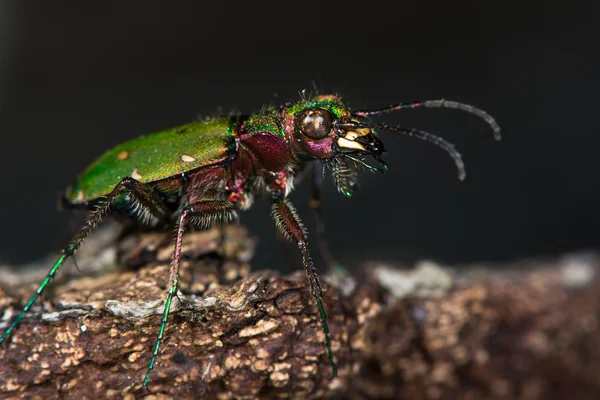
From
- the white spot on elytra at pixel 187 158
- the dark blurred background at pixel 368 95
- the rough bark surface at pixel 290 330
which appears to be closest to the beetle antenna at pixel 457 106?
the rough bark surface at pixel 290 330

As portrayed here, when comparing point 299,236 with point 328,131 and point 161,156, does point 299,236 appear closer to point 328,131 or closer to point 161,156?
point 328,131

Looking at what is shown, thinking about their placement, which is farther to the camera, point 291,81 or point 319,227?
point 291,81

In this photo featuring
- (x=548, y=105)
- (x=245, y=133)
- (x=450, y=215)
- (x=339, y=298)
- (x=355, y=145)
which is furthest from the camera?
(x=548, y=105)

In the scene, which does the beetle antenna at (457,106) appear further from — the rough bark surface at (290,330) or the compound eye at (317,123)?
the rough bark surface at (290,330)

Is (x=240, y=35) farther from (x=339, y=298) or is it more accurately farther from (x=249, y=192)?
(x=339, y=298)

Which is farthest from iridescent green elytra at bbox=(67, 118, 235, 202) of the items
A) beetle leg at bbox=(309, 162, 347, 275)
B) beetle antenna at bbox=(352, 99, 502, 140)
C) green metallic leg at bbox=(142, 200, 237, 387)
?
beetle antenna at bbox=(352, 99, 502, 140)

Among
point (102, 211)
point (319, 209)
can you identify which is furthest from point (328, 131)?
point (102, 211)

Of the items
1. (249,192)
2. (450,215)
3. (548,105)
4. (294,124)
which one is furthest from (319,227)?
(548,105)
